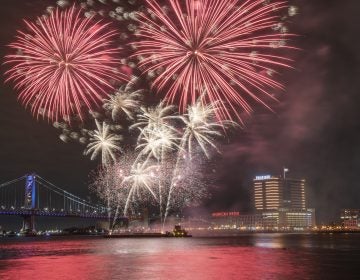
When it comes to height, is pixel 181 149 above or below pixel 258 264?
above

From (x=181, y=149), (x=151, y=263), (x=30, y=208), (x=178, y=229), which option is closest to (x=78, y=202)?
(x=30, y=208)

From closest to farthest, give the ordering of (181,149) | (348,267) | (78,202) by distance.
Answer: (348,267), (181,149), (78,202)

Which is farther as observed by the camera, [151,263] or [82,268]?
[151,263]

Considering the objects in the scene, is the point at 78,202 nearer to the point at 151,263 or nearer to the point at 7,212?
the point at 7,212

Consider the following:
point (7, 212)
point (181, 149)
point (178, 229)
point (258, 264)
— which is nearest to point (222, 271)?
point (258, 264)

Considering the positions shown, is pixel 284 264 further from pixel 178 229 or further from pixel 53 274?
pixel 178 229

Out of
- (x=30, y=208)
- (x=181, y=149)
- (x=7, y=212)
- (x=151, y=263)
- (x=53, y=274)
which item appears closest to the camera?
(x=53, y=274)
